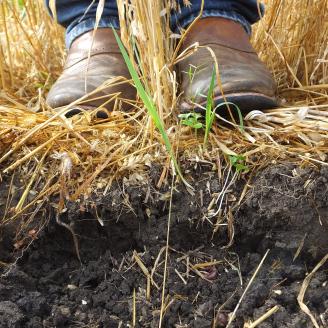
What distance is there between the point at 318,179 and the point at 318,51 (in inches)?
24.9

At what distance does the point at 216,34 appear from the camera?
153cm

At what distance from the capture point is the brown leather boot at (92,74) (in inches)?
59.5

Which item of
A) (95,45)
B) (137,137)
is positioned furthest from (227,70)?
(95,45)

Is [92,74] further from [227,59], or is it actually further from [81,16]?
[227,59]

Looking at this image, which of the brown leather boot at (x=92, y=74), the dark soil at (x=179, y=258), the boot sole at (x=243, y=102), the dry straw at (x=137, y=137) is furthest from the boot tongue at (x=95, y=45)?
the dark soil at (x=179, y=258)

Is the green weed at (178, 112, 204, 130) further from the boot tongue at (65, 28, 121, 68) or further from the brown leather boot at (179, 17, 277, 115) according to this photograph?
the boot tongue at (65, 28, 121, 68)

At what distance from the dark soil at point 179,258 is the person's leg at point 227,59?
0.76ft

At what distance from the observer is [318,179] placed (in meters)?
1.23

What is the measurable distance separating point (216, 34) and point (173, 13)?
0.50 ft

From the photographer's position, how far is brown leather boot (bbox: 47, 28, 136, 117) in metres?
1.51

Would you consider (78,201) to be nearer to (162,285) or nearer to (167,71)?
(162,285)

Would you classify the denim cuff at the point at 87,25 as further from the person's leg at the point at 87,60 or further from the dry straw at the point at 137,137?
the dry straw at the point at 137,137

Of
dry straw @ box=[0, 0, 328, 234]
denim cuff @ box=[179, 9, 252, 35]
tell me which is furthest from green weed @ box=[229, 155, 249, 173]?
denim cuff @ box=[179, 9, 252, 35]

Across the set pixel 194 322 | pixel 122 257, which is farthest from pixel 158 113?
pixel 194 322
